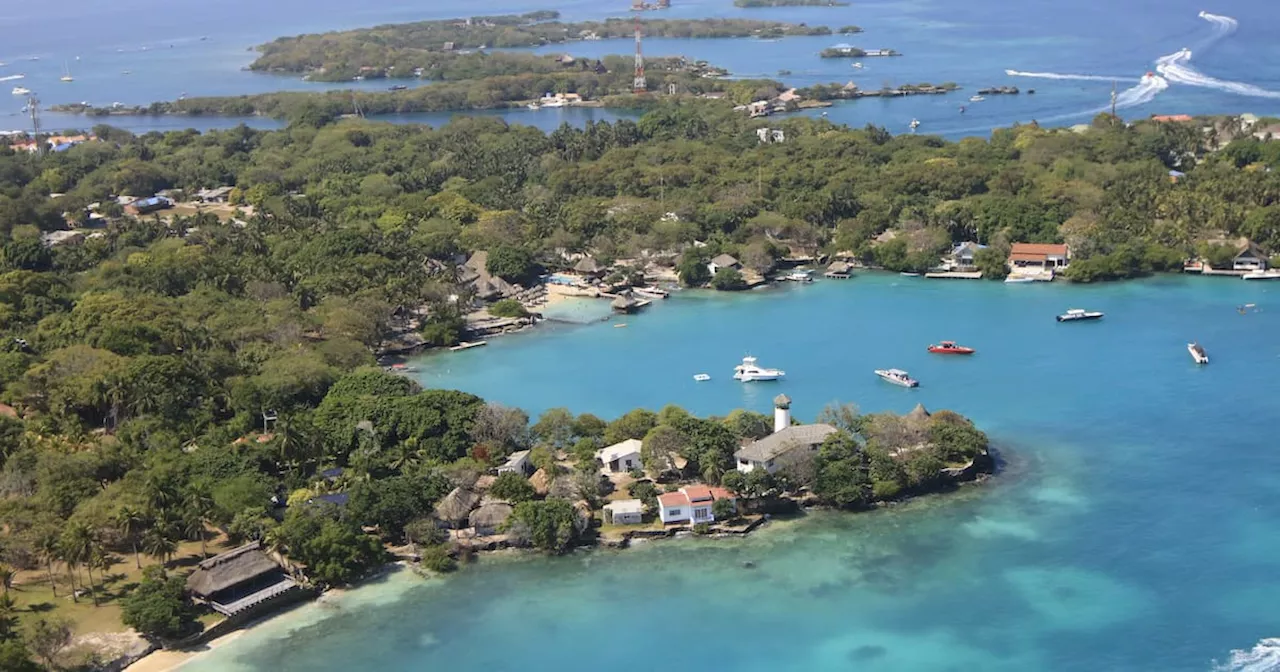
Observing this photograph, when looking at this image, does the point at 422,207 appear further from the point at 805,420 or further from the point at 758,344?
the point at 805,420

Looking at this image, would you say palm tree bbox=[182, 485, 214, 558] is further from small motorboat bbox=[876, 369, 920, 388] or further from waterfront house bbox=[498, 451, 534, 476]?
small motorboat bbox=[876, 369, 920, 388]

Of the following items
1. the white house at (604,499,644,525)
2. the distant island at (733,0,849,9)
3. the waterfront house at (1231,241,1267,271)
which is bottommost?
the white house at (604,499,644,525)

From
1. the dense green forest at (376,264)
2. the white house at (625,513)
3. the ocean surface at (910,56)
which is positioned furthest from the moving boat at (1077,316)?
the ocean surface at (910,56)

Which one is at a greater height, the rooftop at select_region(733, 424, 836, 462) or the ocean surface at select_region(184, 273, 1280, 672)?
the rooftop at select_region(733, 424, 836, 462)

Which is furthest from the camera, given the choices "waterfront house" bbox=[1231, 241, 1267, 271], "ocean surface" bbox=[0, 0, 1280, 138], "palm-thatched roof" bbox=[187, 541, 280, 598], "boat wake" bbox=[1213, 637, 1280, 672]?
"ocean surface" bbox=[0, 0, 1280, 138]

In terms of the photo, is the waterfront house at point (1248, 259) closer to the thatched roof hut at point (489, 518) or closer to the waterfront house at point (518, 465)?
the waterfront house at point (518, 465)

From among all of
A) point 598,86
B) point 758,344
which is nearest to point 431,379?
point 758,344

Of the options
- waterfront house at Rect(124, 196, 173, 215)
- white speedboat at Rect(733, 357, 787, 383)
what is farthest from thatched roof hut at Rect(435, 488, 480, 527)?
waterfront house at Rect(124, 196, 173, 215)

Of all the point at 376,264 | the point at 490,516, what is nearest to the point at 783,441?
the point at 490,516
